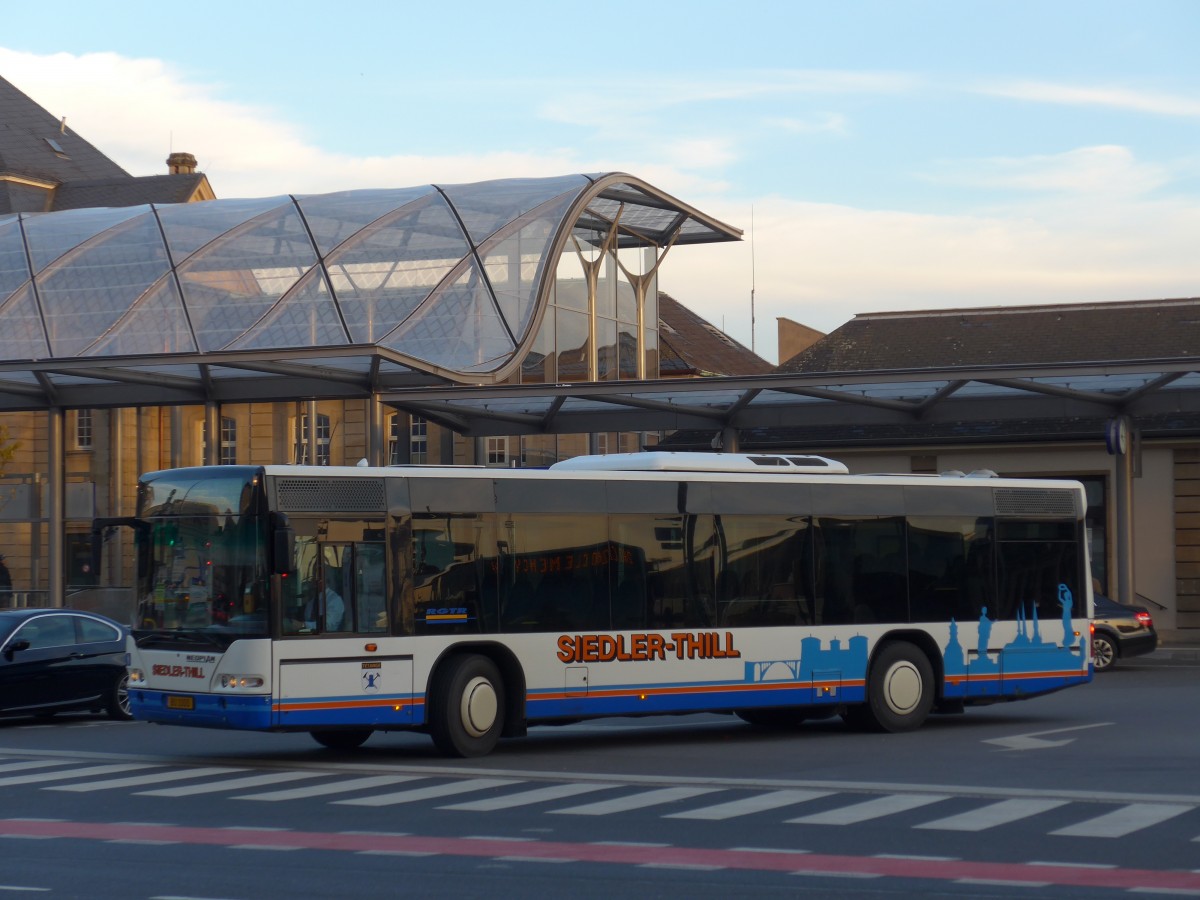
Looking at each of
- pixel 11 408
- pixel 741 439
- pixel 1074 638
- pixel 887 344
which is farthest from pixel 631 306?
pixel 1074 638

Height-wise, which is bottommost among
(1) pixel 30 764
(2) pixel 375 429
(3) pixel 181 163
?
(1) pixel 30 764

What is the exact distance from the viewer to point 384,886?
876 cm

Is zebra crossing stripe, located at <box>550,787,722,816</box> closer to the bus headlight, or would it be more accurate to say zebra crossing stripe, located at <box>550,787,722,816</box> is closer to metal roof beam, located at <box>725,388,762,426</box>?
the bus headlight

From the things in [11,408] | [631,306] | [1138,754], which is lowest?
[1138,754]

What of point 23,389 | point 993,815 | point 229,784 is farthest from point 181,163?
point 993,815

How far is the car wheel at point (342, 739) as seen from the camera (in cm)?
1664

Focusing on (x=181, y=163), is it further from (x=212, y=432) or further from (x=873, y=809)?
(x=873, y=809)

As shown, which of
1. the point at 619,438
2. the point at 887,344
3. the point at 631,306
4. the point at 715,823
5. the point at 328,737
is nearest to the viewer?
the point at 715,823

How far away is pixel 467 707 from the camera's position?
50.7ft

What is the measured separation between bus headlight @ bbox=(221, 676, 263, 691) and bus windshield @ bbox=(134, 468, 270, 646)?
13.6 inches

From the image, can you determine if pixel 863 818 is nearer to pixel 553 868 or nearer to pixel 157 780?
pixel 553 868

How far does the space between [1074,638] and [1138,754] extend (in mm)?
4037

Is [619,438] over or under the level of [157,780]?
over

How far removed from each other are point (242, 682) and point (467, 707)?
6.85 ft
